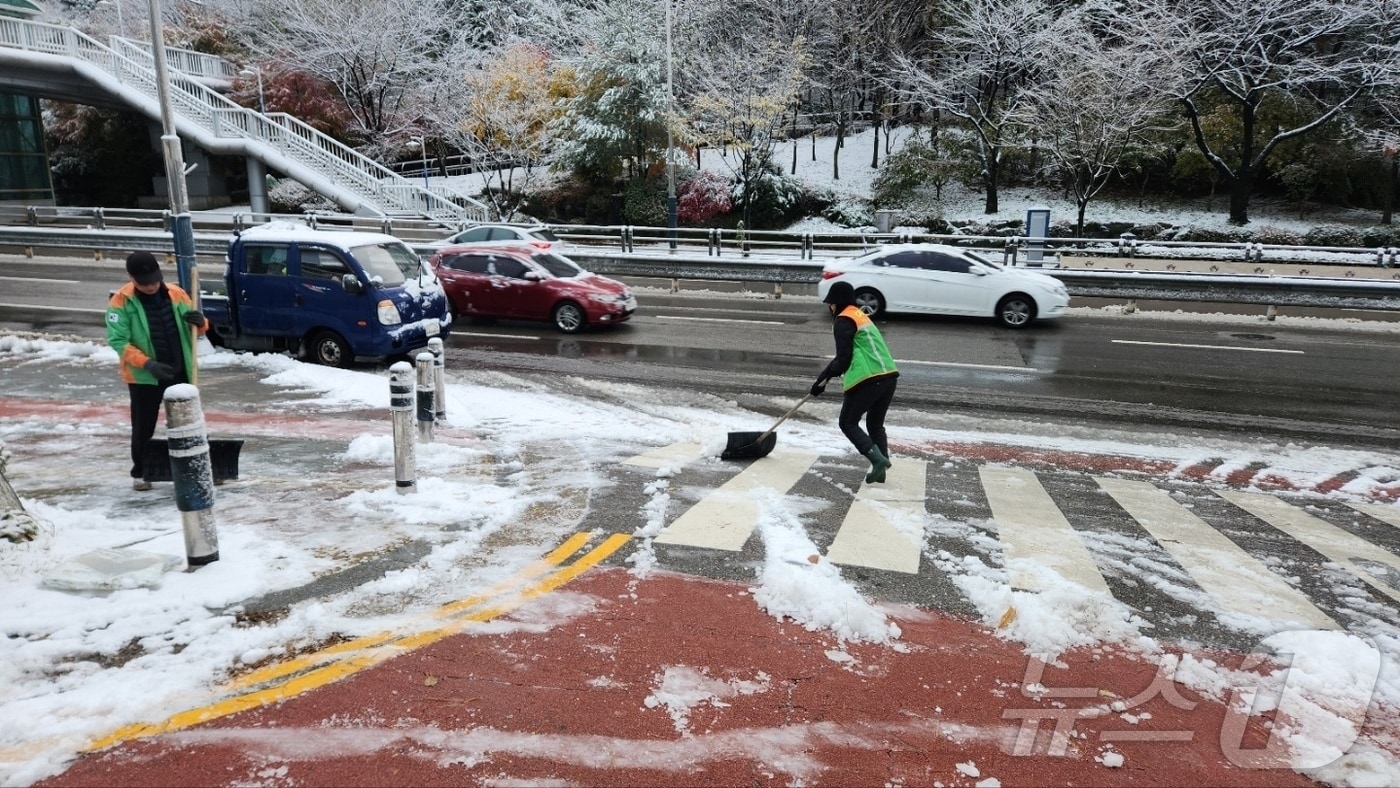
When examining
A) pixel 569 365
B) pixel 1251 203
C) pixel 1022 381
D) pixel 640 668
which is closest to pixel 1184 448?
pixel 1022 381

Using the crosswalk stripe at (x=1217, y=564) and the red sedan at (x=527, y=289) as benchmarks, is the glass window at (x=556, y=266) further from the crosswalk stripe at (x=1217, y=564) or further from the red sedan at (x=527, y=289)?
the crosswalk stripe at (x=1217, y=564)

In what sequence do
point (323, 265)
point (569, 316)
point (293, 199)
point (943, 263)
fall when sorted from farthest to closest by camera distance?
point (293, 199), point (943, 263), point (569, 316), point (323, 265)

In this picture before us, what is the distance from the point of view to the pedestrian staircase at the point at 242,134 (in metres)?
32.2

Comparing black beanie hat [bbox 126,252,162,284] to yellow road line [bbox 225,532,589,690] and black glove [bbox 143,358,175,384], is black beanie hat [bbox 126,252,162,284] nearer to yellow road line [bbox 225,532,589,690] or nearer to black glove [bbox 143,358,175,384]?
black glove [bbox 143,358,175,384]

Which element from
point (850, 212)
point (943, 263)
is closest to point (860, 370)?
point (943, 263)

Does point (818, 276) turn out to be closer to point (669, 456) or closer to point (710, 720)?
point (669, 456)

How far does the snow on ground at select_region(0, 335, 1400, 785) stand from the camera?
11.6 ft

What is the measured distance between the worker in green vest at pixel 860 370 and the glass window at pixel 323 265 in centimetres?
750

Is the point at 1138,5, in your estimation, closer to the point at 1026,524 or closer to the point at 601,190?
the point at 601,190

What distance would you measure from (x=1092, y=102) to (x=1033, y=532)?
28.9m

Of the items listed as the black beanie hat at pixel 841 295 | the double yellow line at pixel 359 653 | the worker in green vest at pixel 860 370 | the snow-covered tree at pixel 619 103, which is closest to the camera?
the double yellow line at pixel 359 653

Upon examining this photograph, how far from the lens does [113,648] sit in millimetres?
3936

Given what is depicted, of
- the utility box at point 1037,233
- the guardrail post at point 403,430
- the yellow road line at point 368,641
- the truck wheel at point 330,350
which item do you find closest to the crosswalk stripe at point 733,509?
the yellow road line at point 368,641

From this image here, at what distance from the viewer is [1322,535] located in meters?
6.32
